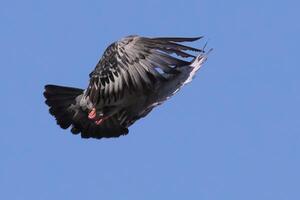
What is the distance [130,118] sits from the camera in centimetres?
1978

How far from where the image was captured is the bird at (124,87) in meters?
17.9

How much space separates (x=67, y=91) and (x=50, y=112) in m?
0.59

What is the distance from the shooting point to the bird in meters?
17.9

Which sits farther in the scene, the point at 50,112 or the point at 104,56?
the point at 50,112

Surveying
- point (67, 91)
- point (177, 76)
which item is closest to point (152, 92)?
point (177, 76)

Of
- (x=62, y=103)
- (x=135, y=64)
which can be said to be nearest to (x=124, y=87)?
(x=135, y=64)

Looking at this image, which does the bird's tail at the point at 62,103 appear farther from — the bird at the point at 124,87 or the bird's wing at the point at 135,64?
the bird's wing at the point at 135,64

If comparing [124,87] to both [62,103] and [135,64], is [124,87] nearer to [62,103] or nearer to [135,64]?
[135,64]

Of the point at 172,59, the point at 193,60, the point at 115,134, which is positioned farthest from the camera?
the point at 115,134

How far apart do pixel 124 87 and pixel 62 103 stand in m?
2.69

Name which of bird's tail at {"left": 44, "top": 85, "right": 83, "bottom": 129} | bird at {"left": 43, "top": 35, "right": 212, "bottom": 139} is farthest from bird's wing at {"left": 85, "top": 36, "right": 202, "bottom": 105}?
bird's tail at {"left": 44, "top": 85, "right": 83, "bottom": 129}

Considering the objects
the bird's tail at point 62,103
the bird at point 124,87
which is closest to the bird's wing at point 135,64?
the bird at point 124,87

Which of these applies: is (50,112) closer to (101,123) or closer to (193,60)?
(101,123)

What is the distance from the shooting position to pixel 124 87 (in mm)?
18641
